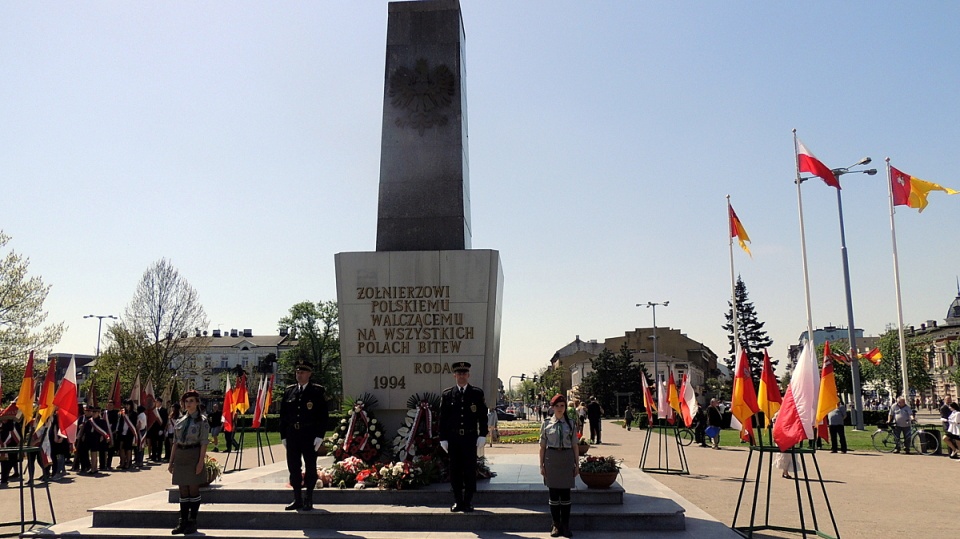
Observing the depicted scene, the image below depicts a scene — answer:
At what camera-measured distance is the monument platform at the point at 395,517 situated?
8.17 meters

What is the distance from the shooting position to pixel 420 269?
1141 centimetres

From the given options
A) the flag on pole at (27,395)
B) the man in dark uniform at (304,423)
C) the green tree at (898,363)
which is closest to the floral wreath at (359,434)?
the man in dark uniform at (304,423)

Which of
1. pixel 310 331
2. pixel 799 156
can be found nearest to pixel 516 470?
Result: pixel 799 156

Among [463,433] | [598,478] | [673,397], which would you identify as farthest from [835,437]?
[463,433]

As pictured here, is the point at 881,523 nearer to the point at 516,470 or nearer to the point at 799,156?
the point at 516,470

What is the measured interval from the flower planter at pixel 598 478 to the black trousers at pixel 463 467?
145 cm

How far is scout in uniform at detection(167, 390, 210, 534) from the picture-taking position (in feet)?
26.5

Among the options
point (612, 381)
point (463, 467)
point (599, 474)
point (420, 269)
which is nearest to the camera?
point (463, 467)

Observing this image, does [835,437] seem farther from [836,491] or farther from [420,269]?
[420,269]

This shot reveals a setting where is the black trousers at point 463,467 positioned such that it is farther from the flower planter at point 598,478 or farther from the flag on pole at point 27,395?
the flag on pole at point 27,395

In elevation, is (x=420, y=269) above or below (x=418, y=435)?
above

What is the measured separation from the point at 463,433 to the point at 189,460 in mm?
3187

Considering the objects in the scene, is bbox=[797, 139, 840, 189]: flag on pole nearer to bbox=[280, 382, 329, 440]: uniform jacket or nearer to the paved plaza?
the paved plaza

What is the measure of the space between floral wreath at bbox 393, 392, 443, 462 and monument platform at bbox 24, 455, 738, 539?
77cm
